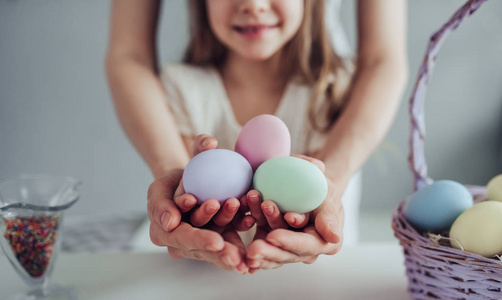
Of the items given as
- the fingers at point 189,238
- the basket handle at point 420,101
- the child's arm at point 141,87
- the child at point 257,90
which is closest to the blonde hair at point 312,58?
the child at point 257,90

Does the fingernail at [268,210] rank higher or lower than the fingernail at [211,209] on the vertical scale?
higher

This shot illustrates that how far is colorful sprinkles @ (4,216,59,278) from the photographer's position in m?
0.60

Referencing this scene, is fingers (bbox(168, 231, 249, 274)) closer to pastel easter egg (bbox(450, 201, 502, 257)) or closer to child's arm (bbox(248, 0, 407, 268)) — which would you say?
child's arm (bbox(248, 0, 407, 268))

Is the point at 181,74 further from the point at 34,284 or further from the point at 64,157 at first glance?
the point at 64,157

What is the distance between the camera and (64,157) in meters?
2.62

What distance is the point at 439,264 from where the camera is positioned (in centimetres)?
52

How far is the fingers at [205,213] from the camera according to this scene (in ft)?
1.54

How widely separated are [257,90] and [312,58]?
6.9 inches

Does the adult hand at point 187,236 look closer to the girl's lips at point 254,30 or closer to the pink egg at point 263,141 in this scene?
the pink egg at point 263,141

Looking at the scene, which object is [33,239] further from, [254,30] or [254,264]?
[254,30]

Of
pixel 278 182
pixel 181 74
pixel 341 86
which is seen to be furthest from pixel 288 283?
pixel 181 74

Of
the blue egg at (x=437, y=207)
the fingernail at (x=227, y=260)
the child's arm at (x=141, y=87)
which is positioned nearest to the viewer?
the fingernail at (x=227, y=260)

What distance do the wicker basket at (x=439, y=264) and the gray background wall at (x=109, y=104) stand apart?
187cm

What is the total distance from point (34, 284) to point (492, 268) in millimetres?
623
